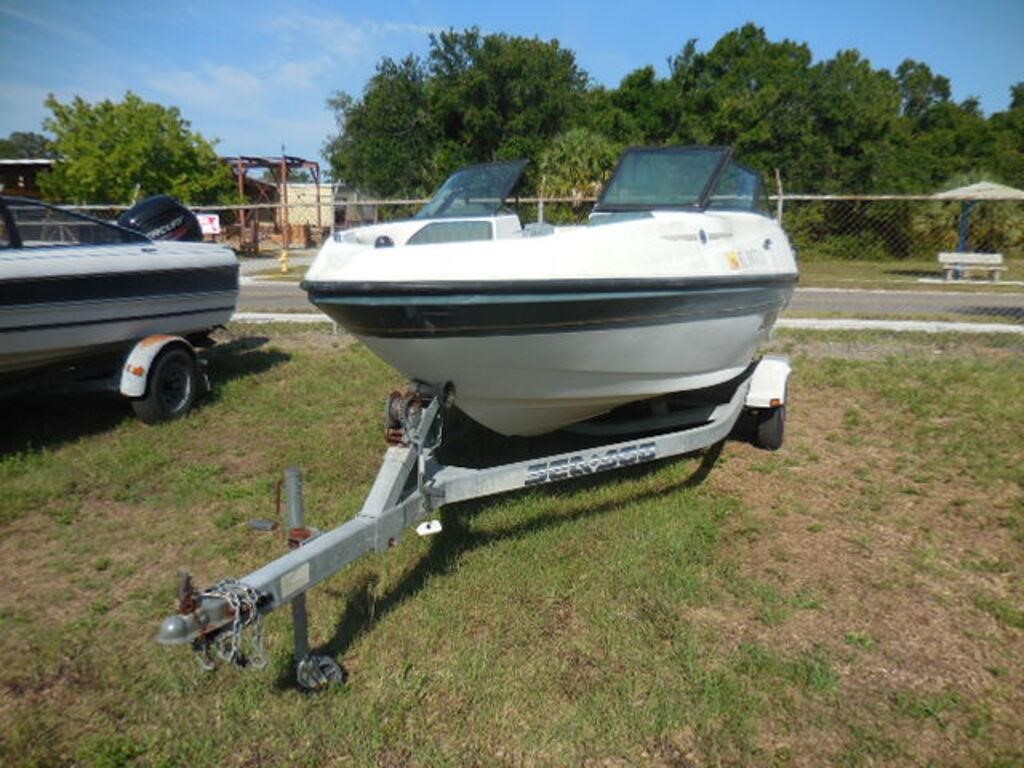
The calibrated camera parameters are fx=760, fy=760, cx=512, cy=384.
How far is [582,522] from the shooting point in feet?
13.2

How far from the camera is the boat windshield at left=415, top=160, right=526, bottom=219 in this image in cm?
440

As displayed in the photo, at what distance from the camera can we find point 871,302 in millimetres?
13266

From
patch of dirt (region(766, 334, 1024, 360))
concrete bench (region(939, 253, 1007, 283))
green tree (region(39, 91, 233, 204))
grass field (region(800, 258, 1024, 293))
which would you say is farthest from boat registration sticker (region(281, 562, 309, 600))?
green tree (region(39, 91, 233, 204))

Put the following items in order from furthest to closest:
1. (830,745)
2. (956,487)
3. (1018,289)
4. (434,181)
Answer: (434,181) < (1018,289) < (956,487) < (830,745)

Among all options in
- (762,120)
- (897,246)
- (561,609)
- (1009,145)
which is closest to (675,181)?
(561,609)

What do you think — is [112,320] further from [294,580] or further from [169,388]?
[294,580]

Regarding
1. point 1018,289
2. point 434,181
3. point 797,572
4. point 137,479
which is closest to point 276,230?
point 434,181

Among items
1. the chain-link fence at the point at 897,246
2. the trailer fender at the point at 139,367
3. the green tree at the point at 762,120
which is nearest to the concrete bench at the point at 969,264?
the chain-link fence at the point at 897,246

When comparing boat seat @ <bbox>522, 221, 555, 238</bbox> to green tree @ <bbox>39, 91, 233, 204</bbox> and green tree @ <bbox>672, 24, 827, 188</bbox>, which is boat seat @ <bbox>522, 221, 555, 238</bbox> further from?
green tree @ <bbox>672, 24, 827, 188</bbox>

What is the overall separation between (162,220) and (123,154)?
20419 millimetres

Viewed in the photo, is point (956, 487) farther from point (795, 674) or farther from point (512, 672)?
point (512, 672)

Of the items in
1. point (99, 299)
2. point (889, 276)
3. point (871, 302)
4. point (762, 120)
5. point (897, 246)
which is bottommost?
point (871, 302)

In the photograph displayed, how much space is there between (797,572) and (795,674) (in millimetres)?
849

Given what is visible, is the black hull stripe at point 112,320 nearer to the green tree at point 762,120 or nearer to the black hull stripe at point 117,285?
the black hull stripe at point 117,285
